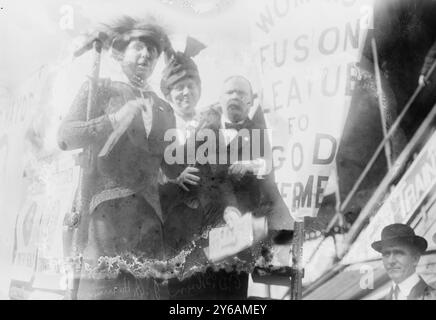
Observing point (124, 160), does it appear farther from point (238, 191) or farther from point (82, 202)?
point (238, 191)

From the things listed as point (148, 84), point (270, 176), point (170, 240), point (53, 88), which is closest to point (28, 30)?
point (53, 88)

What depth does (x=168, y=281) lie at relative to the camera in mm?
2859

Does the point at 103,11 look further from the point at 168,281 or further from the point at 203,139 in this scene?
the point at 168,281

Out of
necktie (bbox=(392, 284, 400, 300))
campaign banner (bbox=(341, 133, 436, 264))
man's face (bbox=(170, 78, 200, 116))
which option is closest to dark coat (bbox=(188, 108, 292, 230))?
man's face (bbox=(170, 78, 200, 116))

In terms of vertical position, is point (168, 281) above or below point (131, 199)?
below

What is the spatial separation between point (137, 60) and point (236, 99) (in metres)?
0.64

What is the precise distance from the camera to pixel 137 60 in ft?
9.66

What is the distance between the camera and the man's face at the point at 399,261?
2951mm

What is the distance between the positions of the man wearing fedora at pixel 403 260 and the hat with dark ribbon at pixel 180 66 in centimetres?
150

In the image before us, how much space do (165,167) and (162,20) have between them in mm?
877

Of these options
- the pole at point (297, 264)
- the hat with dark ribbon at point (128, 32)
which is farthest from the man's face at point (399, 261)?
the hat with dark ribbon at point (128, 32)

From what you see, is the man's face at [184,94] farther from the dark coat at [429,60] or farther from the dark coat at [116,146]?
the dark coat at [429,60]
